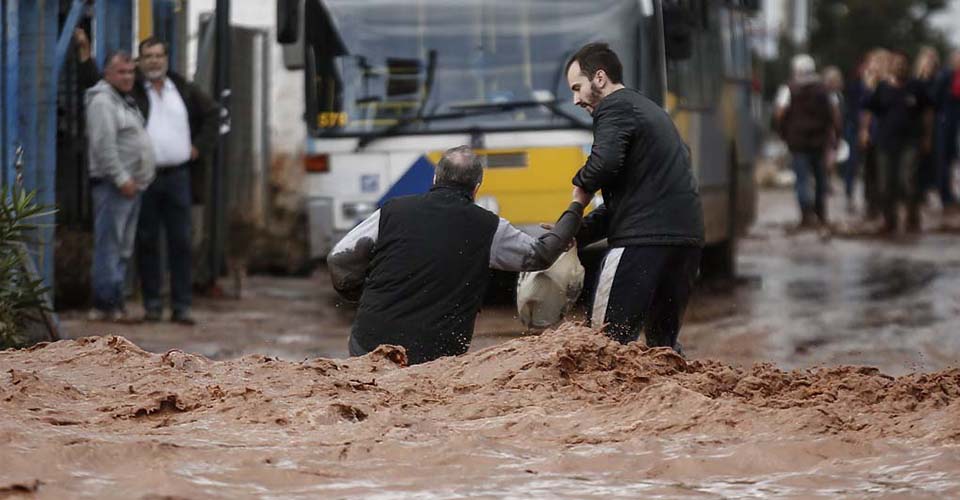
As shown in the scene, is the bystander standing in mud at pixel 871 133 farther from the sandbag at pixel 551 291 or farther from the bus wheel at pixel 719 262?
the sandbag at pixel 551 291

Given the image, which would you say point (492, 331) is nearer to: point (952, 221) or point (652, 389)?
point (652, 389)

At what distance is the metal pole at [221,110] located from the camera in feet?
50.5

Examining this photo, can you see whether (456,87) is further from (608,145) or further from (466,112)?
(608,145)

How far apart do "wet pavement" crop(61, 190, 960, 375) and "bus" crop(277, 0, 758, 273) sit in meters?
0.91

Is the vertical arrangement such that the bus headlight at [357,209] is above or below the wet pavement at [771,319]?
above

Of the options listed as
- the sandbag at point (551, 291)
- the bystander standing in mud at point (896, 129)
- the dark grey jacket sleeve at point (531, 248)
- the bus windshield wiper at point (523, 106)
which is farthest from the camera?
the bystander standing in mud at point (896, 129)

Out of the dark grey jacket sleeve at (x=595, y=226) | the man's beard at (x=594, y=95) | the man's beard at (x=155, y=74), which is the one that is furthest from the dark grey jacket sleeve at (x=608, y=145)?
the man's beard at (x=155, y=74)

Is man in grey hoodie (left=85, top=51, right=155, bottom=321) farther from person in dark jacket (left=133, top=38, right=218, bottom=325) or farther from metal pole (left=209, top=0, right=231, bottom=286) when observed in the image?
metal pole (left=209, top=0, right=231, bottom=286)

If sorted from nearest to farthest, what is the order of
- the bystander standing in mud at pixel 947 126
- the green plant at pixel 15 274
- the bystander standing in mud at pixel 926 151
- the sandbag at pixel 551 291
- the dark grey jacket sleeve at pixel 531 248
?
1. the dark grey jacket sleeve at pixel 531 248
2. the sandbag at pixel 551 291
3. the green plant at pixel 15 274
4. the bystander standing in mud at pixel 926 151
5. the bystander standing in mud at pixel 947 126

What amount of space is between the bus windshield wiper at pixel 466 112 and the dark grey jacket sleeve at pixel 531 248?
6.01 meters

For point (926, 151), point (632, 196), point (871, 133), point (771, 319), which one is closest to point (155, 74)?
point (771, 319)

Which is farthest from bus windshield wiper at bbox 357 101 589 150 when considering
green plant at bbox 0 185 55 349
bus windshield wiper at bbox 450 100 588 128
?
green plant at bbox 0 185 55 349

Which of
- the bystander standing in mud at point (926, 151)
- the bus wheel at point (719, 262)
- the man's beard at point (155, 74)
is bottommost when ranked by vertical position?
the bus wheel at point (719, 262)

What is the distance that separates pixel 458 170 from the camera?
845 centimetres
